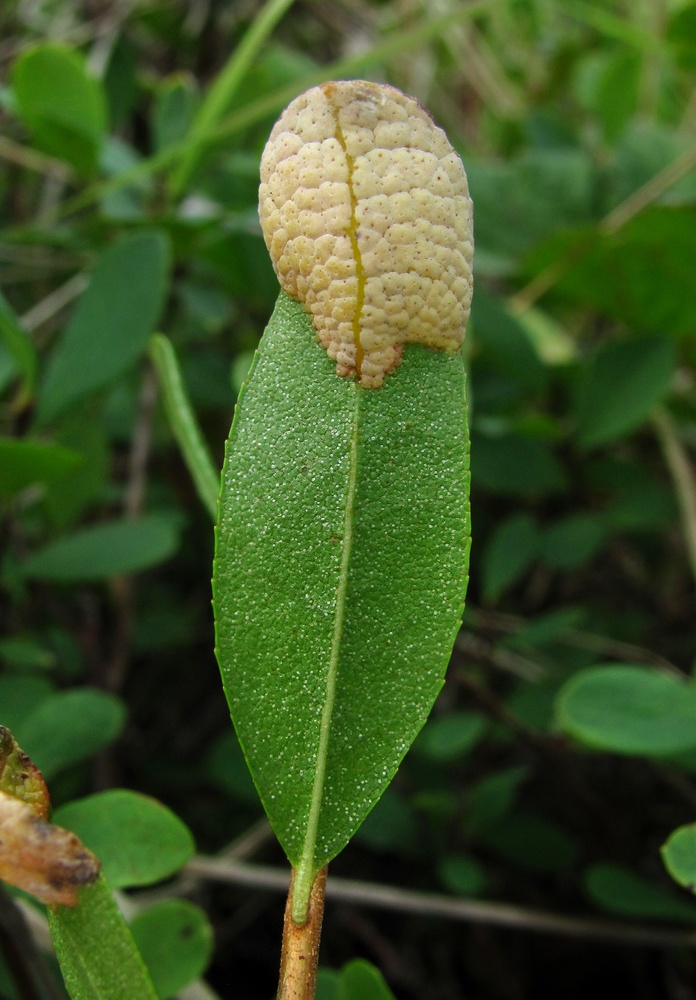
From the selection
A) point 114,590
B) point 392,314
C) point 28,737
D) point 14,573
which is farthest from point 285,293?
point 114,590

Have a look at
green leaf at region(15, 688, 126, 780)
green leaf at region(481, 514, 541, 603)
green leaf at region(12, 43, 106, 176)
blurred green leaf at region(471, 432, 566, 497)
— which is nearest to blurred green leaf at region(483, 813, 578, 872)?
green leaf at region(481, 514, 541, 603)

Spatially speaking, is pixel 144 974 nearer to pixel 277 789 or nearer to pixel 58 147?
pixel 277 789

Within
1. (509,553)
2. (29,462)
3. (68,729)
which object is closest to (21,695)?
(68,729)

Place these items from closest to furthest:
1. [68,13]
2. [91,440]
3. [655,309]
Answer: [91,440]
[655,309]
[68,13]

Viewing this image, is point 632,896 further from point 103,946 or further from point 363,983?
point 103,946

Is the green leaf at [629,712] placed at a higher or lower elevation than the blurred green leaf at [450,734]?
higher

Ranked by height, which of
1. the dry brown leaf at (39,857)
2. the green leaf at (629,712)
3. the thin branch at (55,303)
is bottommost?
the dry brown leaf at (39,857)

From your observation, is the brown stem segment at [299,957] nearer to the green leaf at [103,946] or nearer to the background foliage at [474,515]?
the green leaf at [103,946]

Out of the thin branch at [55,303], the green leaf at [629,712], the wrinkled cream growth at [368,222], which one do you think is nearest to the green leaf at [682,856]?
the green leaf at [629,712]
